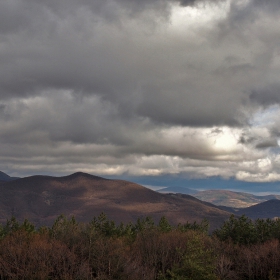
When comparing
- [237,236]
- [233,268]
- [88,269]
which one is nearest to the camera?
[88,269]

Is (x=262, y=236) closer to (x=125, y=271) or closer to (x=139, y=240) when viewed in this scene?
(x=139, y=240)

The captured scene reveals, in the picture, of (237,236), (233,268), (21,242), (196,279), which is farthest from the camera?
(237,236)

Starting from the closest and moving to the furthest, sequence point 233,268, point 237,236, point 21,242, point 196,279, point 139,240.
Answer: point 196,279 → point 21,242 → point 233,268 → point 139,240 → point 237,236

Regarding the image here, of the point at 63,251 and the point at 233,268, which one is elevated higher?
the point at 63,251

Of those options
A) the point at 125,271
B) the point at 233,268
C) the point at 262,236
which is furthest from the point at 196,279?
the point at 262,236

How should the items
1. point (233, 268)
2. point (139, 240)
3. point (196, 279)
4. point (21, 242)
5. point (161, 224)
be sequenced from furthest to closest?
point (161, 224), point (139, 240), point (233, 268), point (21, 242), point (196, 279)

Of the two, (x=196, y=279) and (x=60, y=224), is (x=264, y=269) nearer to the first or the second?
(x=196, y=279)

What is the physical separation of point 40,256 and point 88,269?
1071cm

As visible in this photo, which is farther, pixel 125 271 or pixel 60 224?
pixel 60 224

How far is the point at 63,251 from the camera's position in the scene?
7419 centimetres

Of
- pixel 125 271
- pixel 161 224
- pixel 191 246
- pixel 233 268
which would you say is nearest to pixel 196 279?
pixel 191 246

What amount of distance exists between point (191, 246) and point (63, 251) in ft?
93.6

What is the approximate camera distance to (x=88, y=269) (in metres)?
66.4

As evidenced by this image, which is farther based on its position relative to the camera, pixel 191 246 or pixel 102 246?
pixel 102 246
